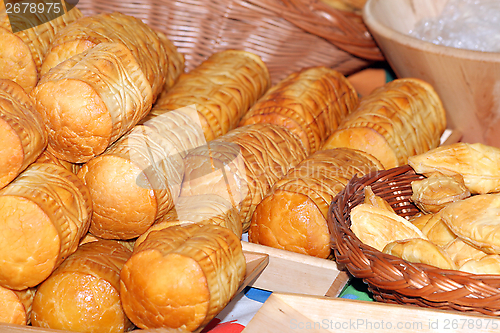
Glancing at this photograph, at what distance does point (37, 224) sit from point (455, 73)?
47.5 inches

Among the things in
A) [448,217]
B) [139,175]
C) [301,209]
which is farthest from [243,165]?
[448,217]

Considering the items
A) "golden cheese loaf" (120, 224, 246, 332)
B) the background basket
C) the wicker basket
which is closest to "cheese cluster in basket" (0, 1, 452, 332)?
"golden cheese loaf" (120, 224, 246, 332)

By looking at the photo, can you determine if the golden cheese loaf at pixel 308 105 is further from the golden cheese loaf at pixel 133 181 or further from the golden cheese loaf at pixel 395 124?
the golden cheese loaf at pixel 133 181

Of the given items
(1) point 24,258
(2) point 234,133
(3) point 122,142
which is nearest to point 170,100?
(2) point 234,133

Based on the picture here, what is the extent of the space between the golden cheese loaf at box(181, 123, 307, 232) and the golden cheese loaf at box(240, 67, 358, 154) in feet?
0.33

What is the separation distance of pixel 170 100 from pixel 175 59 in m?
0.25

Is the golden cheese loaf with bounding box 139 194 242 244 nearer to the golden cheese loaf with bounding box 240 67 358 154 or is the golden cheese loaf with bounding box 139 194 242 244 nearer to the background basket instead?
the golden cheese loaf with bounding box 240 67 358 154

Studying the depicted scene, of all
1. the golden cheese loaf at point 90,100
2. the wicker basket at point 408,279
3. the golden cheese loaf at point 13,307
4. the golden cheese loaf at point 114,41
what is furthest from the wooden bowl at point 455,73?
the golden cheese loaf at point 13,307

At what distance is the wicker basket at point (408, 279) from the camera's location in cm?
75

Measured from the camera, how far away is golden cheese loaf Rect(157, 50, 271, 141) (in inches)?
54.5

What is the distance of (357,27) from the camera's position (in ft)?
5.77

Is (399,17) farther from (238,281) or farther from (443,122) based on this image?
(238,281)

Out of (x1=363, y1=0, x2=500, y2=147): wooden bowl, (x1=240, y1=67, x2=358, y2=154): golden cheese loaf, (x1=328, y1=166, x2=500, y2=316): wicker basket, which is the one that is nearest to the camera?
(x1=328, y1=166, x2=500, y2=316): wicker basket

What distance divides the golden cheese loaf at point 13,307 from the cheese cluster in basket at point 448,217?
0.69 metres
